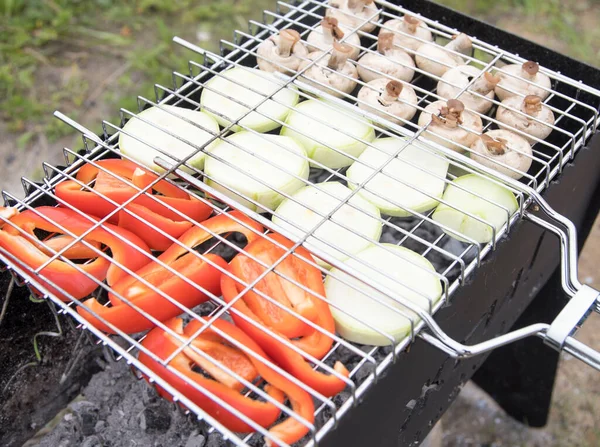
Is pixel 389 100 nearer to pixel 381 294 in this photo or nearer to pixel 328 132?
pixel 328 132

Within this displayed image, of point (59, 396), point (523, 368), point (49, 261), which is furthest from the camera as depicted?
point (523, 368)

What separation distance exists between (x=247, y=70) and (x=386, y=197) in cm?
77

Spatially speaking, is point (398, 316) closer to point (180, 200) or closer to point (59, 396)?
point (180, 200)

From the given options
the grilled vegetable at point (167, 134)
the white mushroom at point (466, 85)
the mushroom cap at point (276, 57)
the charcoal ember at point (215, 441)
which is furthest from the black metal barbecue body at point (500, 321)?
the grilled vegetable at point (167, 134)

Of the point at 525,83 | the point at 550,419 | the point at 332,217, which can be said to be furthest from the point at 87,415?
the point at 550,419

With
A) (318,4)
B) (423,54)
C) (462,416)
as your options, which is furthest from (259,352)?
(462,416)

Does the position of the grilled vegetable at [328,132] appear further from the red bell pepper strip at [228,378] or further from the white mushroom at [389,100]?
the red bell pepper strip at [228,378]

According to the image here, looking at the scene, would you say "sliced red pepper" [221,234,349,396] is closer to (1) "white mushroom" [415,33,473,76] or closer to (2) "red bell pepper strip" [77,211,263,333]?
(2) "red bell pepper strip" [77,211,263,333]

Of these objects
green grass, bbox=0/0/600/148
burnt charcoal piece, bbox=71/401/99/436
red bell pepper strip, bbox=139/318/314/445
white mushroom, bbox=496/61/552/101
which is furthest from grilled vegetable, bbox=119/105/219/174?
green grass, bbox=0/0/600/148

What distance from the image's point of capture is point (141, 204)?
1967mm

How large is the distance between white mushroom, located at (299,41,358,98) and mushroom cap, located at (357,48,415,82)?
46mm

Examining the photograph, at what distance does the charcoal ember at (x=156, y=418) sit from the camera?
7.18 feet

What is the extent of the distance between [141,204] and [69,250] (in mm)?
248

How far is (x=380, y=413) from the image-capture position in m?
1.74
